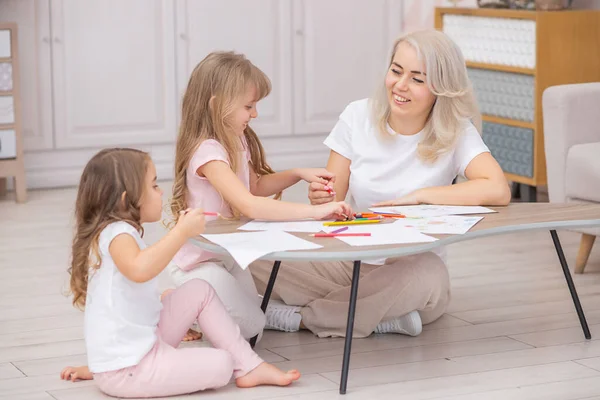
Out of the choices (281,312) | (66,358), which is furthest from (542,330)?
(66,358)

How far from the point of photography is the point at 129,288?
7.11ft

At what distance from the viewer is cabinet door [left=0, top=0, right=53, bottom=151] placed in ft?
15.7

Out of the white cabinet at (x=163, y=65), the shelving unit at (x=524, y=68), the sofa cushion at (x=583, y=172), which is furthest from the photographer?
the white cabinet at (x=163, y=65)

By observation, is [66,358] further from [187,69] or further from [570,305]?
[187,69]

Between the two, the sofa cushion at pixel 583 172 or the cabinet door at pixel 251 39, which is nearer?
the sofa cushion at pixel 583 172

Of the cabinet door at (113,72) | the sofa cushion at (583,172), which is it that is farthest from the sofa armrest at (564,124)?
the cabinet door at (113,72)

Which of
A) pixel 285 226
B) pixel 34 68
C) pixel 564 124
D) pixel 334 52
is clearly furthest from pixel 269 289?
pixel 334 52

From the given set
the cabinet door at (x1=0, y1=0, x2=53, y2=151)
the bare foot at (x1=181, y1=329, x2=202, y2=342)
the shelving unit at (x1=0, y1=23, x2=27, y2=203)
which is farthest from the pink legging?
the cabinet door at (x1=0, y1=0, x2=53, y2=151)

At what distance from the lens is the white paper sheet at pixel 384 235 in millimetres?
2137

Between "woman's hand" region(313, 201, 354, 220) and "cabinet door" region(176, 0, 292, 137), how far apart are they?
9.48 feet

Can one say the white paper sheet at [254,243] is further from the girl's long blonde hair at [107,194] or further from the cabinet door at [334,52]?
the cabinet door at [334,52]

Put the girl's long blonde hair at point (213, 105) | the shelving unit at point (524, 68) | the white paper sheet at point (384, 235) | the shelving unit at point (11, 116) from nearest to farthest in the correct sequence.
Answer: the white paper sheet at point (384, 235), the girl's long blonde hair at point (213, 105), the shelving unit at point (524, 68), the shelving unit at point (11, 116)

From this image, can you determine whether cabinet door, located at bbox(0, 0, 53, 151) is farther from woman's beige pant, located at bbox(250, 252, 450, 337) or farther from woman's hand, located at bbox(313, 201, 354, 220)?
woman's hand, located at bbox(313, 201, 354, 220)

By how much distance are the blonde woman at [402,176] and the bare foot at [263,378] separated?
41 cm
